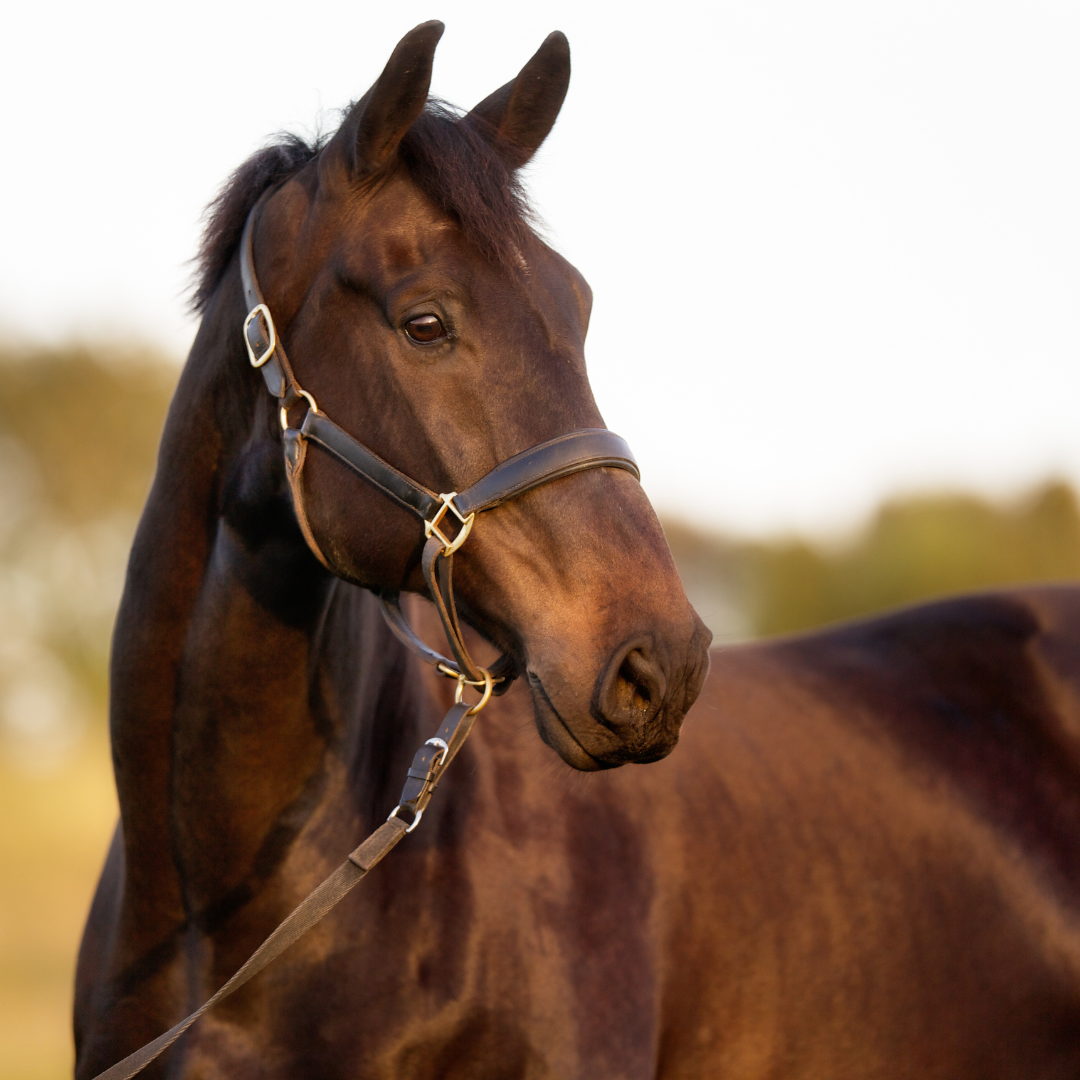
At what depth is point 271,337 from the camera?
92.8 inches

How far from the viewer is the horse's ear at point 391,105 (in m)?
2.17

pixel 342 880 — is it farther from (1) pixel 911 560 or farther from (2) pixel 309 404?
(1) pixel 911 560

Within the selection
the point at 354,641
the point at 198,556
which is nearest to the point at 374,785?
the point at 354,641

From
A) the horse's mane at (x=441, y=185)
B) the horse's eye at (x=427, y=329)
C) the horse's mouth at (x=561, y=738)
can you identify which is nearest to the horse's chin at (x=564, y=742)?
the horse's mouth at (x=561, y=738)

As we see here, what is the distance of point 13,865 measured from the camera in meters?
14.8

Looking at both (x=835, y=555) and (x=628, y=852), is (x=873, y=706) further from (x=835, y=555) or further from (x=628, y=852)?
(x=835, y=555)

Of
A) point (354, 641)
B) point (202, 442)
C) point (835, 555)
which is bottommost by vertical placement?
point (835, 555)

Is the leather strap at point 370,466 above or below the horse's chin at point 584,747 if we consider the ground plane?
above

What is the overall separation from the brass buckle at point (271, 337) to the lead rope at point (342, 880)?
842 millimetres

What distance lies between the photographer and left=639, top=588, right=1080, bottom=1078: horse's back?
9.66 ft

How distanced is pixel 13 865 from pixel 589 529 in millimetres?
15523

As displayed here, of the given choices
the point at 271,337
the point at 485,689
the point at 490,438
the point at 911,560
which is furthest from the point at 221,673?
the point at 911,560

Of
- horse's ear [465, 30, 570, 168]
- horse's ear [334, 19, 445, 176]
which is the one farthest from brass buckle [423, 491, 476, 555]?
horse's ear [465, 30, 570, 168]

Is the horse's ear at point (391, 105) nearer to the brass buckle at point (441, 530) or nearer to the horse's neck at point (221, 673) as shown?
the horse's neck at point (221, 673)
